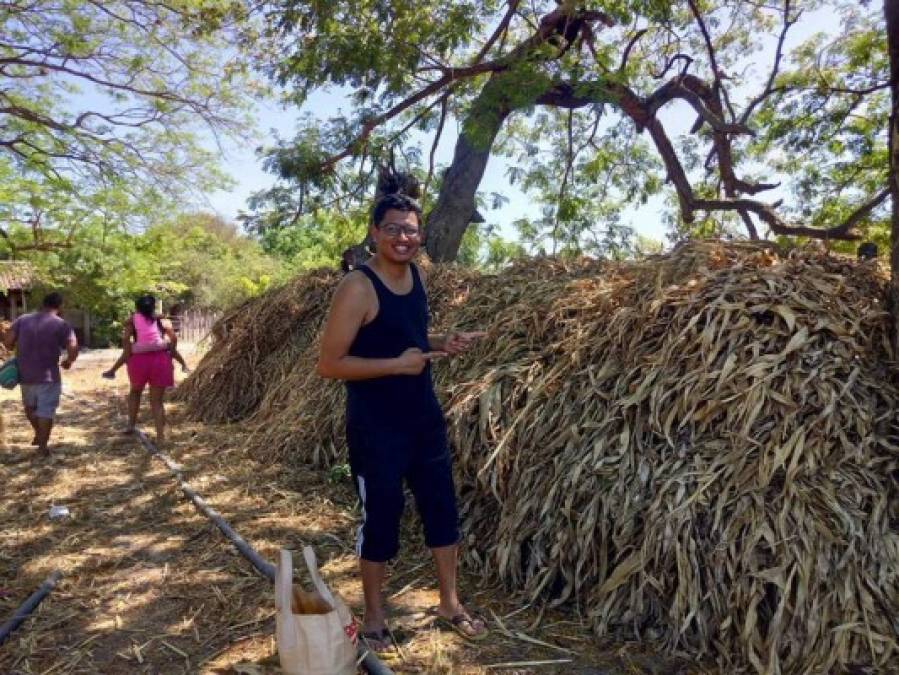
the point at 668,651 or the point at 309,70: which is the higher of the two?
the point at 309,70

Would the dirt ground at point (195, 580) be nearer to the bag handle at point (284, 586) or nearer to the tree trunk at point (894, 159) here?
the bag handle at point (284, 586)

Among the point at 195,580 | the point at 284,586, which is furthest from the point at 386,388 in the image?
the point at 195,580

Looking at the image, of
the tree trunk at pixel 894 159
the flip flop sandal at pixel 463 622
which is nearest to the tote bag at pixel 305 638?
the flip flop sandal at pixel 463 622

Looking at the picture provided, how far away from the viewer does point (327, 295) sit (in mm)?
8680

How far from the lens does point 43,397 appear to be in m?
6.84

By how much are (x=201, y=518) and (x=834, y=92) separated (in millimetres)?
9733

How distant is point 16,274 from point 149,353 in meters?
15.9

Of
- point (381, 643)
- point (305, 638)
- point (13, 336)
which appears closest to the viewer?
point (305, 638)

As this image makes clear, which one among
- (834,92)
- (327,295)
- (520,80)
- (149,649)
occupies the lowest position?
(149,649)

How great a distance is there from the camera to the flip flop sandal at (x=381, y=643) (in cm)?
299

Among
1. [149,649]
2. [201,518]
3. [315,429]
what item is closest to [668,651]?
[149,649]

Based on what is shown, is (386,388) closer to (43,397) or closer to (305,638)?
(305,638)

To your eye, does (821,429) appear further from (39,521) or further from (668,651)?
(39,521)

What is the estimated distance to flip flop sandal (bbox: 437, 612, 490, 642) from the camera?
3.13m
